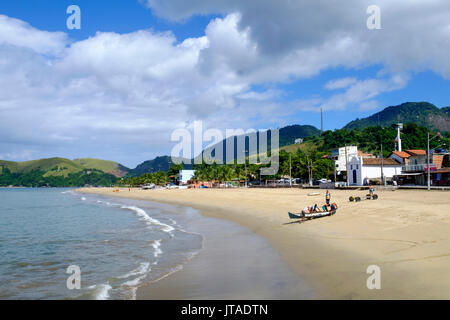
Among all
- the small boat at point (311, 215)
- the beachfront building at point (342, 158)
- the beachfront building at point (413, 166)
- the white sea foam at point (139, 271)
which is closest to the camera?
the white sea foam at point (139, 271)

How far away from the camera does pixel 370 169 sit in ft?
225

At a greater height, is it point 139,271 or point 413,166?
point 413,166

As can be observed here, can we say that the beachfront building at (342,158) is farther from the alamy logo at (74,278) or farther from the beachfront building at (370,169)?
the alamy logo at (74,278)

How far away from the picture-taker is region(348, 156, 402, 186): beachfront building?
223 ft

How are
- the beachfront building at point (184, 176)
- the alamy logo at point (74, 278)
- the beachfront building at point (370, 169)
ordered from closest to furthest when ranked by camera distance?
the alamy logo at point (74, 278) < the beachfront building at point (370, 169) < the beachfront building at point (184, 176)

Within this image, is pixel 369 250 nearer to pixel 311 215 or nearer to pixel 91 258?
pixel 311 215

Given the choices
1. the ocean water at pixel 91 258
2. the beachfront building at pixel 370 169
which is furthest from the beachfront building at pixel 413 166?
the ocean water at pixel 91 258

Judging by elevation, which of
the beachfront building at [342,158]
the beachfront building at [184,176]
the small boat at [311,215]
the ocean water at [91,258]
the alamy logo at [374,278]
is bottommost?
the ocean water at [91,258]

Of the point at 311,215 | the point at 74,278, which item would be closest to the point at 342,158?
the point at 311,215

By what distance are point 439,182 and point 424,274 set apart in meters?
51.9

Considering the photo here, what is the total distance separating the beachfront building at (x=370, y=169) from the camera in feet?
223

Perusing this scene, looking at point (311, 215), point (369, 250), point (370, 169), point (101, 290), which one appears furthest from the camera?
point (370, 169)

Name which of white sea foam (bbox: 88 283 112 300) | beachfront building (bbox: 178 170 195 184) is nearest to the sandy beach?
white sea foam (bbox: 88 283 112 300)
